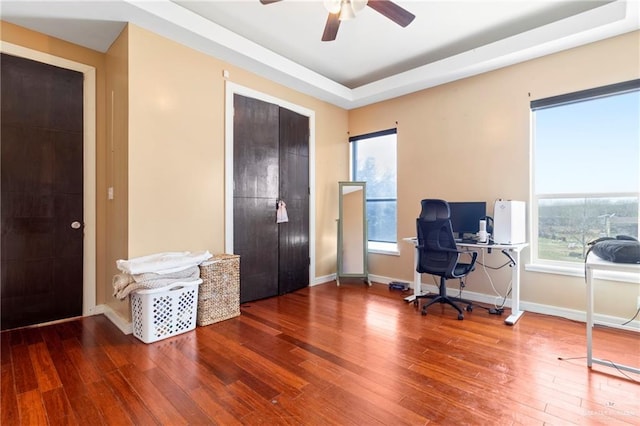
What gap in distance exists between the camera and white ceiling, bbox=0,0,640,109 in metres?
2.69

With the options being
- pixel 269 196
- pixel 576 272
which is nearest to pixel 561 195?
pixel 576 272

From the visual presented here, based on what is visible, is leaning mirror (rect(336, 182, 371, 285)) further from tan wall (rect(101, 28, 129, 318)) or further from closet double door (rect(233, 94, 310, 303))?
tan wall (rect(101, 28, 129, 318))

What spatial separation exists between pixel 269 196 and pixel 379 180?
1908 millimetres

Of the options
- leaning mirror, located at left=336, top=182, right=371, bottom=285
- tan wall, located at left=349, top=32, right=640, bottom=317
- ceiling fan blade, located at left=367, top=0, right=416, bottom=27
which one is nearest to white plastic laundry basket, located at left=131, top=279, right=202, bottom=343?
leaning mirror, located at left=336, top=182, right=371, bottom=285

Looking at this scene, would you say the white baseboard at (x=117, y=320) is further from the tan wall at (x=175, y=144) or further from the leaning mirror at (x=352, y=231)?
the leaning mirror at (x=352, y=231)

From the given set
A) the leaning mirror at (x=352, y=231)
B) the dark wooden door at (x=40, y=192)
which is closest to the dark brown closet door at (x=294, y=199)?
the leaning mirror at (x=352, y=231)

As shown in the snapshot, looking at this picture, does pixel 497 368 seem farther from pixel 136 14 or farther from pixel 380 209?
pixel 136 14

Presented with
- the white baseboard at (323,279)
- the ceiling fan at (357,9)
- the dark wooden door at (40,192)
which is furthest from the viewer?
the white baseboard at (323,279)

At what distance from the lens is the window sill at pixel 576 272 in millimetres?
2896

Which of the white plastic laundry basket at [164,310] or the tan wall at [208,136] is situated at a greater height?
the tan wall at [208,136]

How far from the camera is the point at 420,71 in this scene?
12.9 ft

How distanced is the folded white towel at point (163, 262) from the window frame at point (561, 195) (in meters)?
3.60

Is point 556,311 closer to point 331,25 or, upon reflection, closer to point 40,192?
point 331,25

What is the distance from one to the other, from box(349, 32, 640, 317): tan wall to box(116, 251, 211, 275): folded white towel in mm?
2902
